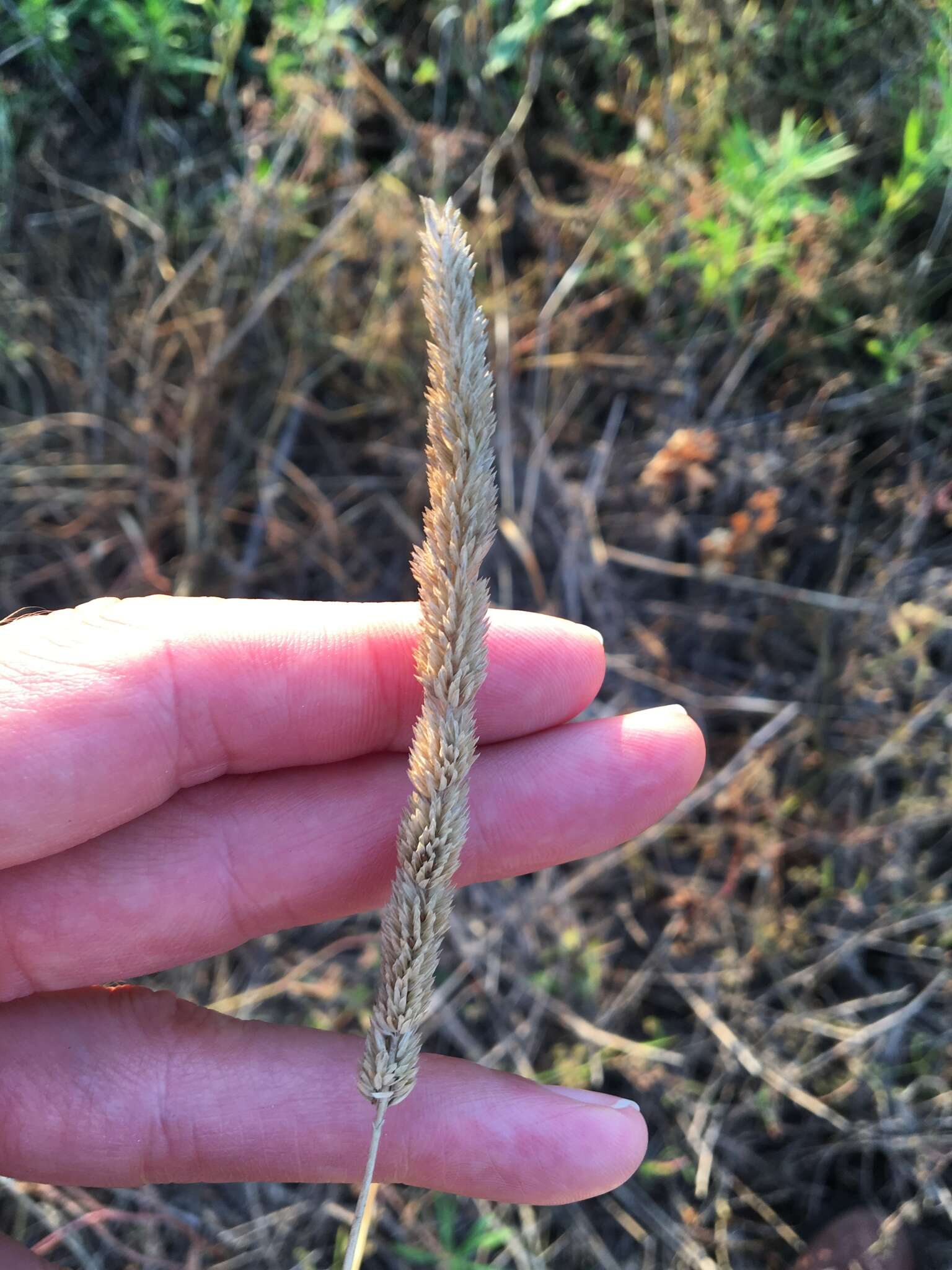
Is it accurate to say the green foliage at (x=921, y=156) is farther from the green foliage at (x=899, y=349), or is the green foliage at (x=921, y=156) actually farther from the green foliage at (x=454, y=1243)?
the green foliage at (x=454, y=1243)

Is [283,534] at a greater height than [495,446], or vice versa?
[495,446]

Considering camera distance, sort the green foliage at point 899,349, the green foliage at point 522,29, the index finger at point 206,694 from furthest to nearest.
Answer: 1. the green foliage at point 522,29
2. the green foliage at point 899,349
3. the index finger at point 206,694

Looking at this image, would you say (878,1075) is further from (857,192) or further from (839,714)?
(857,192)

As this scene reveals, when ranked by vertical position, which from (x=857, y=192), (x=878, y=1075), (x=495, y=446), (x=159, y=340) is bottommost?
(x=878, y=1075)

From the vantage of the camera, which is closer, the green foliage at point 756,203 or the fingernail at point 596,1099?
the fingernail at point 596,1099

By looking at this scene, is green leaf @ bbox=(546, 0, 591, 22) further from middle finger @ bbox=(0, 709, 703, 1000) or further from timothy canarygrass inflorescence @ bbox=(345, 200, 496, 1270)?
middle finger @ bbox=(0, 709, 703, 1000)

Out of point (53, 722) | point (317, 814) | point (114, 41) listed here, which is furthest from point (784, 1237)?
point (114, 41)

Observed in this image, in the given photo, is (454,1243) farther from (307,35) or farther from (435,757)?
(307,35)

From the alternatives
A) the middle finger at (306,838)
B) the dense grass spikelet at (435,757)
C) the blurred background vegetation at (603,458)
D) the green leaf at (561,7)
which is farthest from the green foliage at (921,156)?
the middle finger at (306,838)
